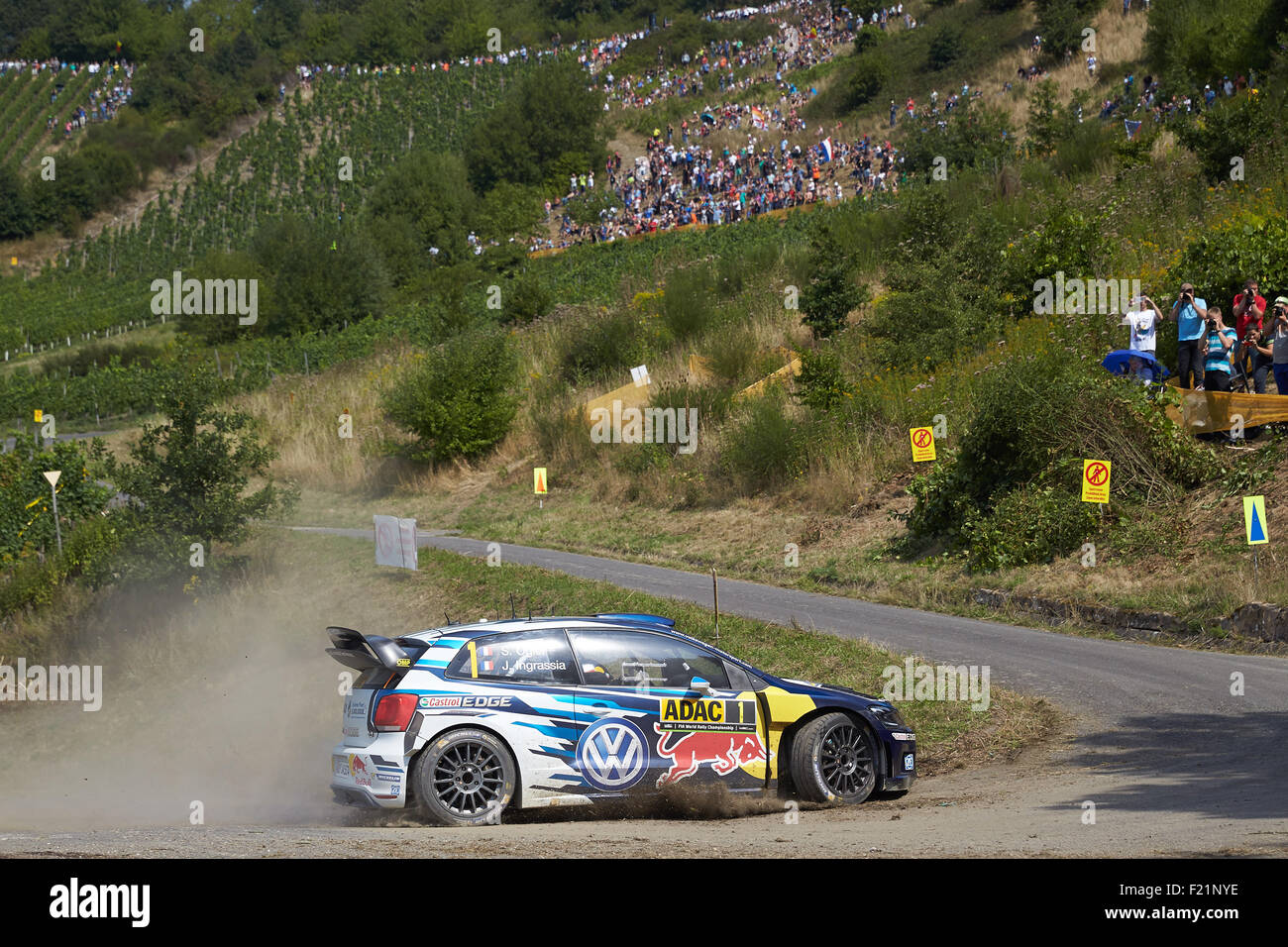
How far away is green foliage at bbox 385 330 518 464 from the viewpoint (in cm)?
3356

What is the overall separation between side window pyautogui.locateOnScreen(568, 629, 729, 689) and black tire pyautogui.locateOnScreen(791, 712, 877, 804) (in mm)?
831

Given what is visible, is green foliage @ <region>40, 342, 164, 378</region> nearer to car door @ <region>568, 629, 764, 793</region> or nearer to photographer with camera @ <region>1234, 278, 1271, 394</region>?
photographer with camera @ <region>1234, 278, 1271, 394</region>

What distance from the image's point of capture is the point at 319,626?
2167 centimetres

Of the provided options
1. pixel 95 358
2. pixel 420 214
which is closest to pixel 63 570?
pixel 95 358

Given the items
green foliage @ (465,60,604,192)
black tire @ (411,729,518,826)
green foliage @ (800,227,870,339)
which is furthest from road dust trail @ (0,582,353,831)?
green foliage @ (465,60,604,192)

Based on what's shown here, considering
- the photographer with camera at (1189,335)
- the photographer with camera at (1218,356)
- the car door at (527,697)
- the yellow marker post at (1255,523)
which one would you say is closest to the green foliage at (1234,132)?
the photographer with camera at (1189,335)

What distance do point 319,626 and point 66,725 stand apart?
432 cm

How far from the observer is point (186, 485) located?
75.7 feet

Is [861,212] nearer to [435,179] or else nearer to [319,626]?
[319,626]

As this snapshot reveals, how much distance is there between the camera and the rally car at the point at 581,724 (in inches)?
373

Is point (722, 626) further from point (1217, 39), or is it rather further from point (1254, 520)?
point (1217, 39)

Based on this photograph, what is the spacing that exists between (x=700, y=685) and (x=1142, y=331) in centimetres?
1407

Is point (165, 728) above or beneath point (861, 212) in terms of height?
beneath
